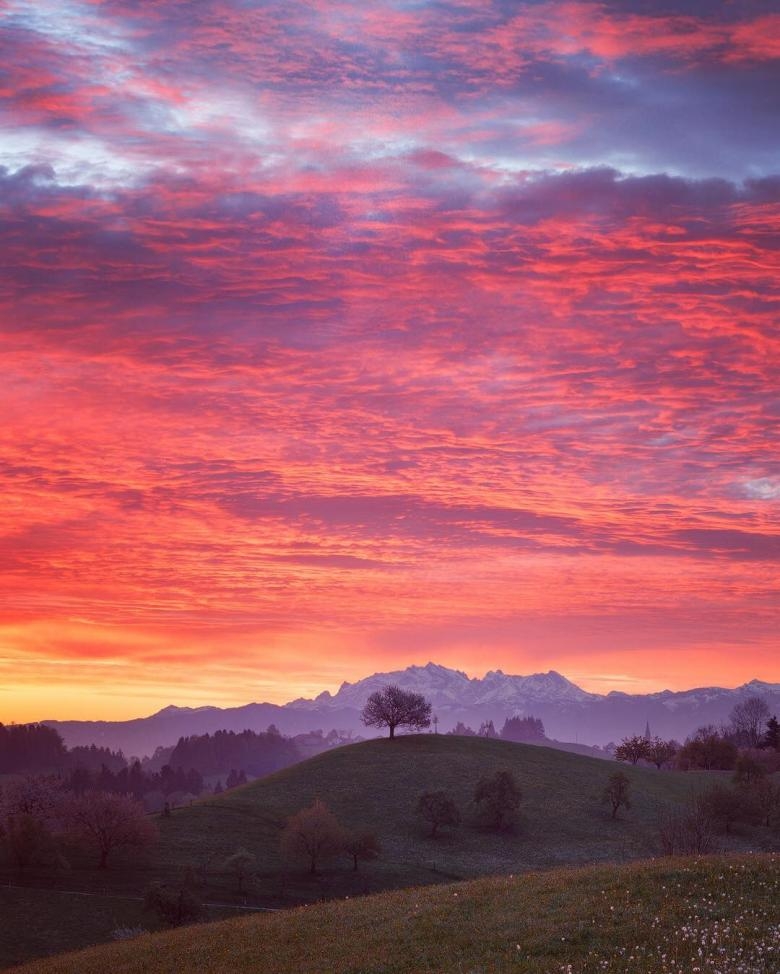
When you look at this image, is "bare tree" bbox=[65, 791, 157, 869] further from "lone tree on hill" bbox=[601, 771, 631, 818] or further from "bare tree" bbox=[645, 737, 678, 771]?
"bare tree" bbox=[645, 737, 678, 771]

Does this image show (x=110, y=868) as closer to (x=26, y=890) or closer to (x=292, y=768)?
(x=26, y=890)

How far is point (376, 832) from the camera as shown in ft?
372

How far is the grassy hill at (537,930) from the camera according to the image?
27422mm

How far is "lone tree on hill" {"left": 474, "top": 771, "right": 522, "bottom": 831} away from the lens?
117688mm

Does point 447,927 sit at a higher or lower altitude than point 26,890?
higher

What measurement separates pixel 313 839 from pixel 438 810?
23.5 meters

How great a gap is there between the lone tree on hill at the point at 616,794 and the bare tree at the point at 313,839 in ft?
146

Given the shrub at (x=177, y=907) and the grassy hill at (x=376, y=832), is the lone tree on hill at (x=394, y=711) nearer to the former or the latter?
the grassy hill at (x=376, y=832)

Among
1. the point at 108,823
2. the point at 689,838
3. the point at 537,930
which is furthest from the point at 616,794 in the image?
the point at 537,930

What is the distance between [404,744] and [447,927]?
135 meters

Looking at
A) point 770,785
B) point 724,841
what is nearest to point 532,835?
point 724,841

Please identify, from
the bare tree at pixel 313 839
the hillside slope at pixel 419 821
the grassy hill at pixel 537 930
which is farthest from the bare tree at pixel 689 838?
the bare tree at pixel 313 839

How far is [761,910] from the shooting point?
97.5 feet

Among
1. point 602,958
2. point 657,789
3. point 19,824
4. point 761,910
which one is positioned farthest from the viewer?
point 657,789
